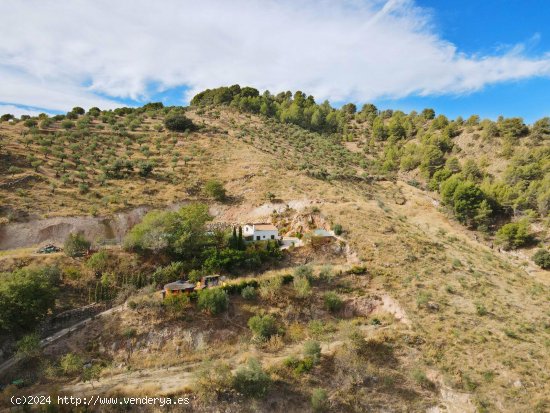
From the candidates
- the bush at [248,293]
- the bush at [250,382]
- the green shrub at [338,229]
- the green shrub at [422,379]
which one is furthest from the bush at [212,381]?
the green shrub at [338,229]

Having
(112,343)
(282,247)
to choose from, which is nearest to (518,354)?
(282,247)

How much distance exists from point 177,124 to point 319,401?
57080mm

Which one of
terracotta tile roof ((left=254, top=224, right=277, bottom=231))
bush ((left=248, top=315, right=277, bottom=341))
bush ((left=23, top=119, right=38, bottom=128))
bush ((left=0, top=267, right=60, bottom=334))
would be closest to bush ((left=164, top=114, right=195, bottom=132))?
bush ((left=23, top=119, right=38, bottom=128))

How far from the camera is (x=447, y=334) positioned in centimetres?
2350

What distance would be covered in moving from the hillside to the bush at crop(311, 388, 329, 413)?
19 cm

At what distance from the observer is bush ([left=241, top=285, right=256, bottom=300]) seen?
2575cm

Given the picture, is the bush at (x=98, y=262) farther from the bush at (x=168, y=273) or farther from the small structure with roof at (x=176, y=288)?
the small structure with roof at (x=176, y=288)

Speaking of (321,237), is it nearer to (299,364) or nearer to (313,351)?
(313,351)

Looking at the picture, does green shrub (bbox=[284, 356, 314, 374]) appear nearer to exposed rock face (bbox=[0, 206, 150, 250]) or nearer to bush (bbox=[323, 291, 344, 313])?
bush (bbox=[323, 291, 344, 313])

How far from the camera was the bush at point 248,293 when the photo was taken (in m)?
25.8

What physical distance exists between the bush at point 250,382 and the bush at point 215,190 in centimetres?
2840

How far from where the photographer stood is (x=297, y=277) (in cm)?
2741

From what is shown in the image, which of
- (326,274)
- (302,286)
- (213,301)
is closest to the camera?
(213,301)

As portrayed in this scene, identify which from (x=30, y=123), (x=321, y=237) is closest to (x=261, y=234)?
(x=321, y=237)
